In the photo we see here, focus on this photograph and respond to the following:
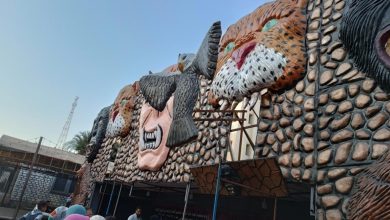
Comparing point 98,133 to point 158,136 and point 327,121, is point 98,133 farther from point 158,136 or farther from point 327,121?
point 327,121

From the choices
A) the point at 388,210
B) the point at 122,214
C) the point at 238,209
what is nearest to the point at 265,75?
the point at 388,210

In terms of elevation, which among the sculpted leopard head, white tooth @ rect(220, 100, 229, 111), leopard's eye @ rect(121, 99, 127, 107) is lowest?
white tooth @ rect(220, 100, 229, 111)

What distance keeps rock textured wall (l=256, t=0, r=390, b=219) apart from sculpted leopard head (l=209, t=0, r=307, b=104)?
18cm

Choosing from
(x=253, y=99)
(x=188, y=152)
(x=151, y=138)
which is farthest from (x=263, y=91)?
(x=151, y=138)

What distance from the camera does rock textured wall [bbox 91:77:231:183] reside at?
6.11 metres

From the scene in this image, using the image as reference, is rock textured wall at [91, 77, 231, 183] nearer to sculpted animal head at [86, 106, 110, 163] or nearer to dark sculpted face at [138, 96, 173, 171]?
dark sculpted face at [138, 96, 173, 171]

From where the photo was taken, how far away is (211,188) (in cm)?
561

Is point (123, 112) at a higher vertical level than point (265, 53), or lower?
higher

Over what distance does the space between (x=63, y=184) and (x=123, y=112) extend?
38.9 feet

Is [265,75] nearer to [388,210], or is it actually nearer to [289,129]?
[289,129]

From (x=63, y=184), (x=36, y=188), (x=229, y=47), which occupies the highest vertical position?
(x=229, y=47)

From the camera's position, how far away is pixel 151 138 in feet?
28.2

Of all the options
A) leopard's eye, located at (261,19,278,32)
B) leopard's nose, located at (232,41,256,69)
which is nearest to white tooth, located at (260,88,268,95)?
leopard's nose, located at (232,41,256,69)

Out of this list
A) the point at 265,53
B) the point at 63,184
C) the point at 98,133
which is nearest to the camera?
the point at 265,53
